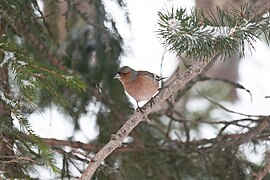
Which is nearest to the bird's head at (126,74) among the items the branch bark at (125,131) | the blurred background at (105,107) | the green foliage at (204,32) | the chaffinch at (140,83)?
the chaffinch at (140,83)

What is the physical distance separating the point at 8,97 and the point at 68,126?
0.93 m

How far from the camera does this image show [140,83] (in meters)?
1.82

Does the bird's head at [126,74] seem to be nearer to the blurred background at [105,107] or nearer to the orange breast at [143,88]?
the orange breast at [143,88]

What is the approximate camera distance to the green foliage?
120cm

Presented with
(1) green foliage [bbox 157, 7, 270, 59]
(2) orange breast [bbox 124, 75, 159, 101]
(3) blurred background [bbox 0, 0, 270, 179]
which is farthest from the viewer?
(3) blurred background [bbox 0, 0, 270, 179]

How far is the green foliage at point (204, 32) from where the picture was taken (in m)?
1.20

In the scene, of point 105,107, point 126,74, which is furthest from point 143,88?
point 105,107

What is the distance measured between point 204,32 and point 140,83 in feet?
2.02

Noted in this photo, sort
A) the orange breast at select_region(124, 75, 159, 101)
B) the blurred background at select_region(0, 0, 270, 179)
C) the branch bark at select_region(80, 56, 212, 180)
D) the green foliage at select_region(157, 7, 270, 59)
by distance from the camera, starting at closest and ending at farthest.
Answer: the green foliage at select_region(157, 7, 270, 59) → the branch bark at select_region(80, 56, 212, 180) → the orange breast at select_region(124, 75, 159, 101) → the blurred background at select_region(0, 0, 270, 179)

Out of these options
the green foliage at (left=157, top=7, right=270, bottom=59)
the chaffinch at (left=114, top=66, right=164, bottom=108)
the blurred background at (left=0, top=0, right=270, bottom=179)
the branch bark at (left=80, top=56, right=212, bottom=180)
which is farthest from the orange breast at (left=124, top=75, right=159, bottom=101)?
the green foliage at (left=157, top=7, right=270, bottom=59)

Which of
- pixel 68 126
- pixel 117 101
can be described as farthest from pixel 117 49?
pixel 68 126

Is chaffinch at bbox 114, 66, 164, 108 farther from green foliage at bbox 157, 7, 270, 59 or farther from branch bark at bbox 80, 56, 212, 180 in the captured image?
green foliage at bbox 157, 7, 270, 59

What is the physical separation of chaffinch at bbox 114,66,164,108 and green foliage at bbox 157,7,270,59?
55 centimetres

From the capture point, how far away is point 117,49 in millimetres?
2127
